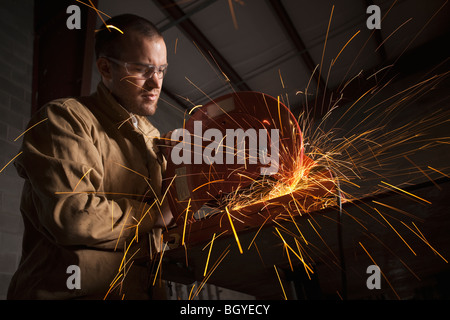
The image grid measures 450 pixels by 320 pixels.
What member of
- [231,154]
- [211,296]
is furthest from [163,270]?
[211,296]

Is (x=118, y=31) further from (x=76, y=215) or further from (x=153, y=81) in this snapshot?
(x=76, y=215)

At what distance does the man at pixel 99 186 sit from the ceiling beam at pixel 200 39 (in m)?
2.42

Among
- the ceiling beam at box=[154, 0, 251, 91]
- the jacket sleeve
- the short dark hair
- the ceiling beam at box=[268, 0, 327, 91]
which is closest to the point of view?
the jacket sleeve

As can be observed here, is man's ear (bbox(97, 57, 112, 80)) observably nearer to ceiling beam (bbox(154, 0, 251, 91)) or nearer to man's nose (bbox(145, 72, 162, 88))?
man's nose (bbox(145, 72, 162, 88))

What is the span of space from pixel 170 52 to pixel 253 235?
3.81 m

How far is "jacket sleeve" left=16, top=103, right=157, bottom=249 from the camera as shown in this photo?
0.97 metres

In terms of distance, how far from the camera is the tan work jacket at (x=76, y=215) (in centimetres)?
98

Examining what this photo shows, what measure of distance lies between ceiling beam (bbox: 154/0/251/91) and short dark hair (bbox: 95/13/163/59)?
7.65 feet

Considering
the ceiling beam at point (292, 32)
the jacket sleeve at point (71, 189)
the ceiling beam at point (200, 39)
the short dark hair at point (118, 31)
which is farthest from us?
the ceiling beam at point (292, 32)

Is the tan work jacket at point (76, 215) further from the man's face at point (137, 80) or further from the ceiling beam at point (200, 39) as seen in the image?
the ceiling beam at point (200, 39)

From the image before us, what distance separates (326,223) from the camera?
0.79m

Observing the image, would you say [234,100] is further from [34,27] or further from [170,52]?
[170,52]

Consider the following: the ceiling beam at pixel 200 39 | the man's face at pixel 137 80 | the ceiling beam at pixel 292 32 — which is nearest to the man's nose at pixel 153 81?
the man's face at pixel 137 80

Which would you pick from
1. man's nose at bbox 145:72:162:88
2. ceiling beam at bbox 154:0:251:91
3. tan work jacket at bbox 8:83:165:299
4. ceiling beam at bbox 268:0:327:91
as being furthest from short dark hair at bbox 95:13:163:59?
ceiling beam at bbox 268:0:327:91
